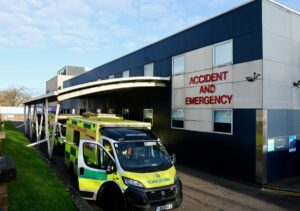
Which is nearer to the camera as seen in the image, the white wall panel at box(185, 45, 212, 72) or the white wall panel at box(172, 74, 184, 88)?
the white wall panel at box(185, 45, 212, 72)

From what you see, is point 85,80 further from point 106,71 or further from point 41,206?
point 41,206

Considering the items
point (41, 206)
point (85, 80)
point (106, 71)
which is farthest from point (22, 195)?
point (85, 80)

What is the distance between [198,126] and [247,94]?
12.0 feet

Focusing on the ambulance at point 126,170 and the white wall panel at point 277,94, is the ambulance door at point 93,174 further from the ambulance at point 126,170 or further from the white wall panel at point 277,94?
the white wall panel at point 277,94

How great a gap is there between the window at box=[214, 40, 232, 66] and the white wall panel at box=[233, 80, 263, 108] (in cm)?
140

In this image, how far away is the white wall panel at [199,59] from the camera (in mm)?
14156

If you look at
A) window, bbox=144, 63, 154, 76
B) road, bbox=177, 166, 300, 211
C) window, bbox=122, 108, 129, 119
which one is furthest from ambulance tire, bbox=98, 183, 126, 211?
window, bbox=122, 108, 129, 119

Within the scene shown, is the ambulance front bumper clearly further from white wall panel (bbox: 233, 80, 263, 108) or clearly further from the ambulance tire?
white wall panel (bbox: 233, 80, 263, 108)

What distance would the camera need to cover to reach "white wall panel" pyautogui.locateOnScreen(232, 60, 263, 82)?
11523 millimetres

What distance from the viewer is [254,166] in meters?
11.4

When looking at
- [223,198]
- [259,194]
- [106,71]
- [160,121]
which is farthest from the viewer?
[106,71]

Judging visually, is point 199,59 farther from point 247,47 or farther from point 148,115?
point 148,115

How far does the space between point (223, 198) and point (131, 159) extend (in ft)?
13.1

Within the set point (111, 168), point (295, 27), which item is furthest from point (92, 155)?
point (295, 27)
